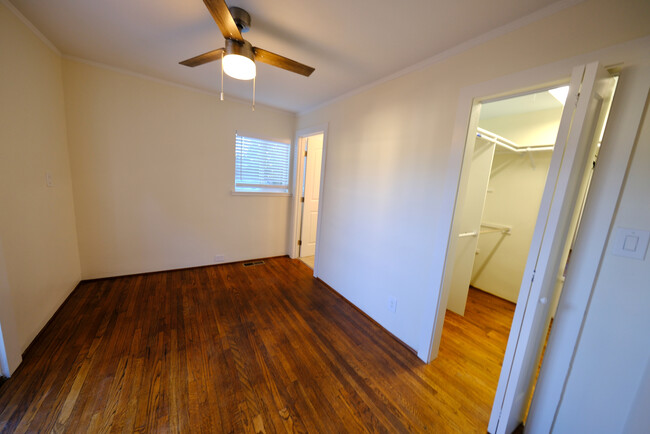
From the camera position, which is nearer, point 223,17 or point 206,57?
point 223,17

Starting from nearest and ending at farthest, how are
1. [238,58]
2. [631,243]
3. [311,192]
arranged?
[631,243] → [238,58] → [311,192]

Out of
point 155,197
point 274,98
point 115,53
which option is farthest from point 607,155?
point 155,197

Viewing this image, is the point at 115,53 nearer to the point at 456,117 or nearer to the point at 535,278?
the point at 456,117

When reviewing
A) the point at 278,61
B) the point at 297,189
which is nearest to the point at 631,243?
the point at 278,61

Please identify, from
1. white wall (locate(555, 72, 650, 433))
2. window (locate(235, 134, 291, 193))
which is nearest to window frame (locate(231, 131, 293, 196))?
window (locate(235, 134, 291, 193))

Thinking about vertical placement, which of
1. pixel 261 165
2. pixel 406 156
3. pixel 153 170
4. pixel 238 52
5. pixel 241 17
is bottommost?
pixel 153 170

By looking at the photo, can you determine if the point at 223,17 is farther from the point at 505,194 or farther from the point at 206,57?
the point at 505,194

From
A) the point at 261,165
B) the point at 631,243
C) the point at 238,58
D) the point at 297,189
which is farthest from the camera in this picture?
the point at 297,189

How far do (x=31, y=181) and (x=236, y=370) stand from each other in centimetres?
211

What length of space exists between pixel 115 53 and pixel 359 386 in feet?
11.4

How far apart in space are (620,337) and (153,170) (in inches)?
155

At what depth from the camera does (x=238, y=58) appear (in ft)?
4.38

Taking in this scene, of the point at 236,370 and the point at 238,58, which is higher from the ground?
the point at 238,58

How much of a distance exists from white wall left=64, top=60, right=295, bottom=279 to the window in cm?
11
